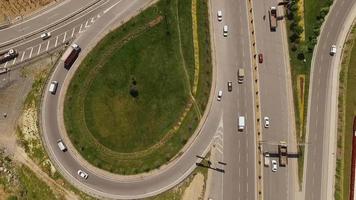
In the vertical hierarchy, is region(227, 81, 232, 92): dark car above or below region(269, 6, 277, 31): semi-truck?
below

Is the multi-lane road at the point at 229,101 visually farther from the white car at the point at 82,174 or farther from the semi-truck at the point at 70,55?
the semi-truck at the point at 70,55

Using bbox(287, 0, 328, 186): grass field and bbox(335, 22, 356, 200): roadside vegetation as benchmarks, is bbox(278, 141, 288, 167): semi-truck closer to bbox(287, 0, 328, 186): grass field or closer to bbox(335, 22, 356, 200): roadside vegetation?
bbox(287, 0, 328, 186): grass field

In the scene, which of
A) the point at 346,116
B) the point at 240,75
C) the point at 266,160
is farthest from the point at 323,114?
the point at 240,75

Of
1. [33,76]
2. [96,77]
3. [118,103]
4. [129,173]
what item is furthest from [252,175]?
[33,76]

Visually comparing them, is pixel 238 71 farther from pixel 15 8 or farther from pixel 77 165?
pixel 15 8

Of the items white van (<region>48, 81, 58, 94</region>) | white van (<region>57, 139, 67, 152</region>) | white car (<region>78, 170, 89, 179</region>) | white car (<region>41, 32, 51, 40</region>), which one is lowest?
white car (<region>78, 170, 89, 179</region>)

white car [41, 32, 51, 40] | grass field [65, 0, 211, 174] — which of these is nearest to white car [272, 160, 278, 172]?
grass field [65, 0, 211, 174]
